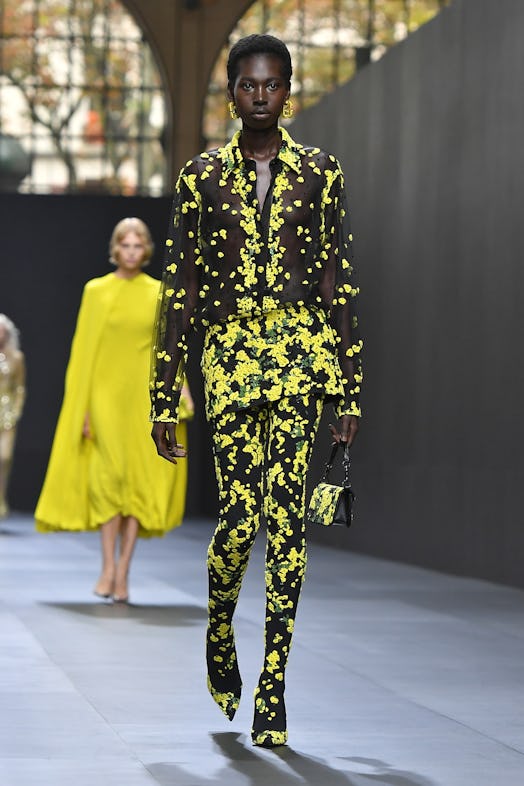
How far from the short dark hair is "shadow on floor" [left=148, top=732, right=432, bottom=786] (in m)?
1.64

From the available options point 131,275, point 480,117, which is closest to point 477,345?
point 480,117

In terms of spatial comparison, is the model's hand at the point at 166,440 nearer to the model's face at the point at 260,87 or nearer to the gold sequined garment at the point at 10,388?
the model's face at the point at 260,87

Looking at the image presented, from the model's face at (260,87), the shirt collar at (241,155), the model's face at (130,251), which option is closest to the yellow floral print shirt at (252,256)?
the shirt collar at (241,155)

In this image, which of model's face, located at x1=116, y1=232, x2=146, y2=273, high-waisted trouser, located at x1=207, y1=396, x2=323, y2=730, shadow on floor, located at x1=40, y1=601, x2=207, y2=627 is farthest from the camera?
model's face, located at x1=116, y1=232, x2=146, y2=273

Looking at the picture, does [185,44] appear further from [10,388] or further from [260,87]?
[260,87]

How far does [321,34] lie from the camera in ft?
75.5

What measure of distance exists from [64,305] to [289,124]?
395cm

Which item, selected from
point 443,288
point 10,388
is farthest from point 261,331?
point 10,388

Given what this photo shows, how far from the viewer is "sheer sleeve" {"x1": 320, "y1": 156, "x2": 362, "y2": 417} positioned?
16.0ft

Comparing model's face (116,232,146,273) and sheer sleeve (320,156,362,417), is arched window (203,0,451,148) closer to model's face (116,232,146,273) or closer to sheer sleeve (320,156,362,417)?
model's face (116,232,146,273)

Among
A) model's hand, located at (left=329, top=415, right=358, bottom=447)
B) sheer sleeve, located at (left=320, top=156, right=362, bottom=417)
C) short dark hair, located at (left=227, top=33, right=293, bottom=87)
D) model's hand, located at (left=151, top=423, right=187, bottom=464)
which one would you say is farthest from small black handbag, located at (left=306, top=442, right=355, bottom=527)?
short dark hair, located at (left=227, top=33, right=293, bottom=87)

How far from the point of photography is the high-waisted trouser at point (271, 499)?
4.73 m

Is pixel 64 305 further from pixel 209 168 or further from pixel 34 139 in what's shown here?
pixel 209 168

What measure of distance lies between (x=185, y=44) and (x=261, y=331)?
18640 millimetres
